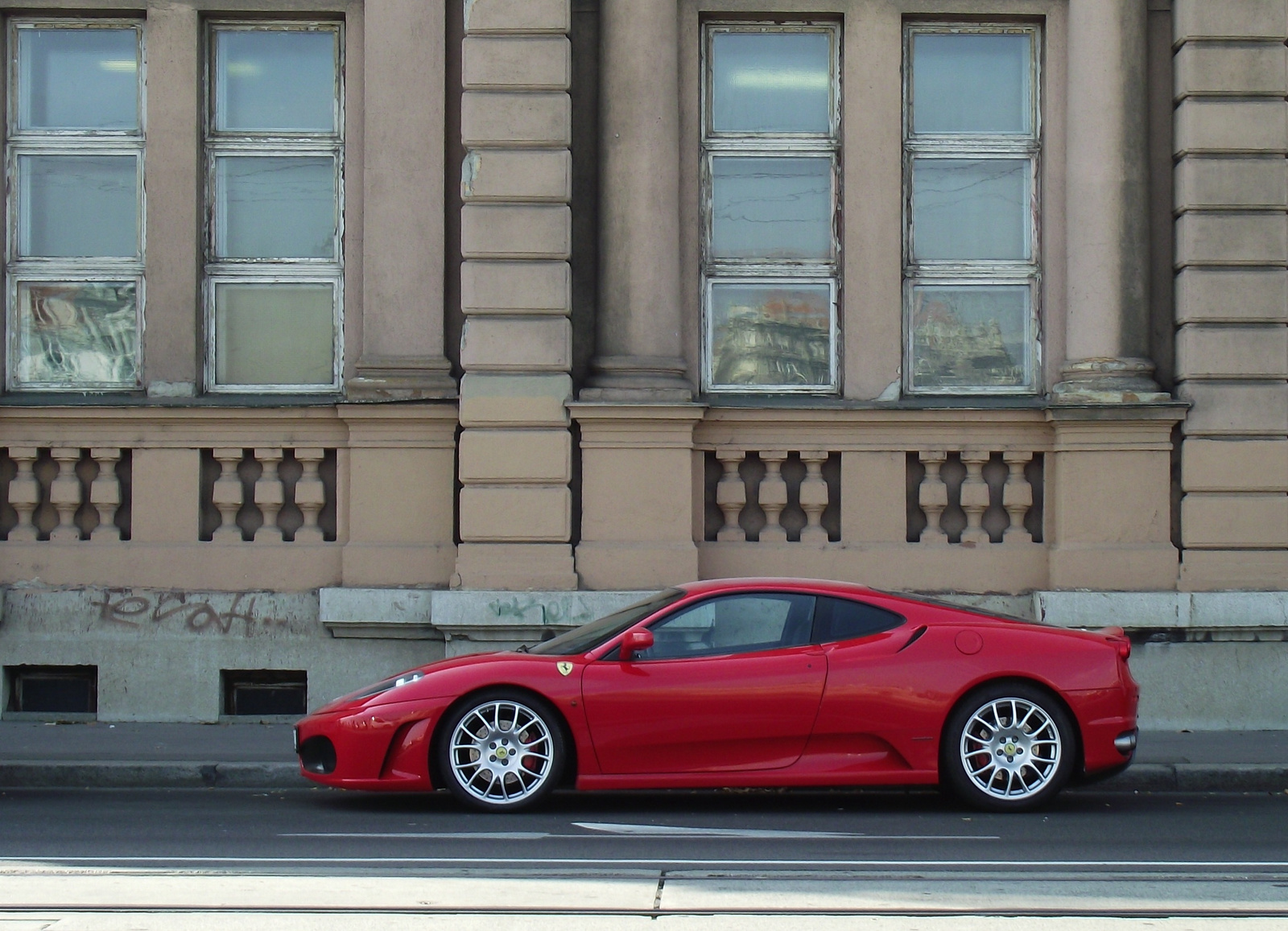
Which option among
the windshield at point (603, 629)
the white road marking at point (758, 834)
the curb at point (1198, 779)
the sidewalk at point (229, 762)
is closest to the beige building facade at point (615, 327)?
the sidewalk at point (229, 762)

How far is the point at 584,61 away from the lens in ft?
40.7

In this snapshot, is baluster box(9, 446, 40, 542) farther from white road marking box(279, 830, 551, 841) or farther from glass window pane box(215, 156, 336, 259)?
white road marking box(279, 830, 551, 841)

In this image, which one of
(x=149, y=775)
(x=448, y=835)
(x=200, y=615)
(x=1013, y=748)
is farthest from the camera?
(x=200, y=615)

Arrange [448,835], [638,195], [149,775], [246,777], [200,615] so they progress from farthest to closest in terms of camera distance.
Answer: [638,195] → [200,615] → [149,775] → [246,777] → [448,835]

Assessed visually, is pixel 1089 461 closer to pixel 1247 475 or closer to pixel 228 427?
pixel 1247 475

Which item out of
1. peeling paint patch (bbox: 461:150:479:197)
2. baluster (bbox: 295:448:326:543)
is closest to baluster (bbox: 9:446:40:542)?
baluster (bbox: 295:448:326:543)

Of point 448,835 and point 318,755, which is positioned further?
point 318,755

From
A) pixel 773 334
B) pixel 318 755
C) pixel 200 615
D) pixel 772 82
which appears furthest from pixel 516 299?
pixel 318 755

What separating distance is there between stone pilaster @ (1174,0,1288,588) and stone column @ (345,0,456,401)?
581 cm

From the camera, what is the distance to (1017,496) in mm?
12117

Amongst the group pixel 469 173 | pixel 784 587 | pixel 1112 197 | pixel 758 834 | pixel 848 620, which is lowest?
pixel 758 834

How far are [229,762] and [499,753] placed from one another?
239 centimetres

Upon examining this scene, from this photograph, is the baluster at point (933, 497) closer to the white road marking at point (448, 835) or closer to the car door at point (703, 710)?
the car door at point (703, 710)

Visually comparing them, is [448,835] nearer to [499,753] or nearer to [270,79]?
[499,753]
